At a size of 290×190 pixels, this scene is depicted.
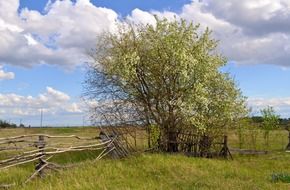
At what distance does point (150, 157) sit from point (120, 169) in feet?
7.37

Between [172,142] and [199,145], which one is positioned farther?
[199,145]

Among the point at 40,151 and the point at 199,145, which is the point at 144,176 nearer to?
the point at 40,151

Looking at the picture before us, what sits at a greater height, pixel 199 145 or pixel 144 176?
pixel 199 145

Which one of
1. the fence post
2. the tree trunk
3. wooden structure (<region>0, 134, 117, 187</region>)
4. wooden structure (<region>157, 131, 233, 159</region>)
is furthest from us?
wooden structure (<region>157, 131, 233, 159</region>)

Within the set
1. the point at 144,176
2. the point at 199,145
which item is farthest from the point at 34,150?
the point at 199,145

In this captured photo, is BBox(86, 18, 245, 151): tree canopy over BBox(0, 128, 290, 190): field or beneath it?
over

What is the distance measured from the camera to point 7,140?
1286 centimetres

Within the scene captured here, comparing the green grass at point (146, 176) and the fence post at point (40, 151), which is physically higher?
the fence post at point (40, 151)

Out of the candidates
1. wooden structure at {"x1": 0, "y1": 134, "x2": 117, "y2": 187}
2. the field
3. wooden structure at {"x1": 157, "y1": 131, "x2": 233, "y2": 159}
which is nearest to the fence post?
wooden structure at {"x1": 0, "y1": 134, "x2": 117, "y2": 187}

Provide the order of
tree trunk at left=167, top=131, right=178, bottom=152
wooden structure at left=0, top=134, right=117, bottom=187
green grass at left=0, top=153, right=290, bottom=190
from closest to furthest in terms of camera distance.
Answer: green grass at left=0, top=153, right=290, bottom=190 → wooden structure at left=0, top=134, right=117, bottom=187 → tree trunk at left=167, top=131, right=178, bottom=152

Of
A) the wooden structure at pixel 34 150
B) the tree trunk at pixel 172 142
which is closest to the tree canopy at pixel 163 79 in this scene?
the tree trunk at pixel 172 142

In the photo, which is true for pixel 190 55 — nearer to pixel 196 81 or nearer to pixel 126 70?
pixel 196 81

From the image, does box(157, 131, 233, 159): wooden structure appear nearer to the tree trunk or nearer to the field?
the tree trunk

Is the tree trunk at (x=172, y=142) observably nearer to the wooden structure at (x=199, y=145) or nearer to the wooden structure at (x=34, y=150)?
the wooden structure at (x=199, y=145)
